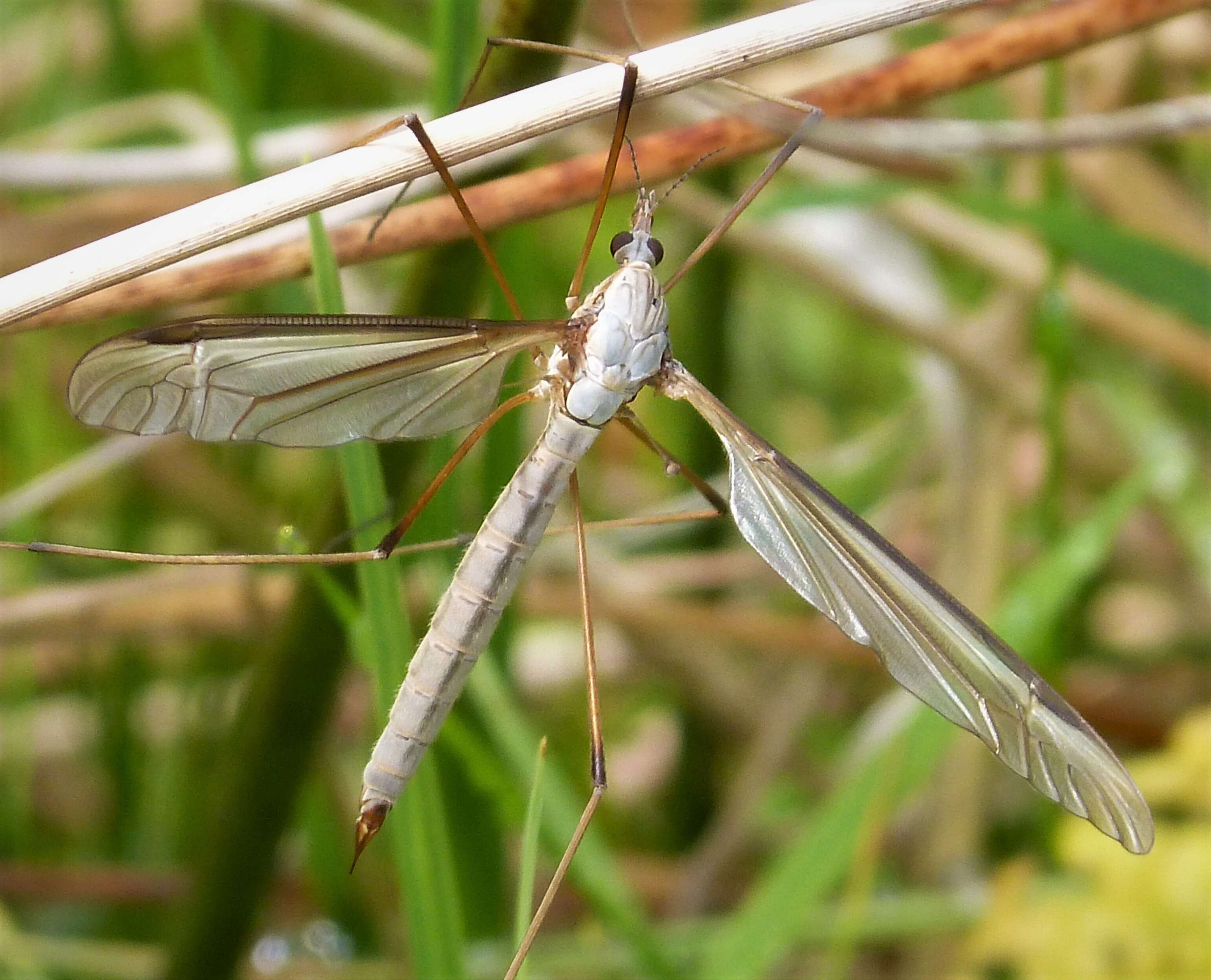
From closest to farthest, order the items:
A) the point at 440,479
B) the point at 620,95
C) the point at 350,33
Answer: the point at 620,95 → the point at 440,479 → the point at 350,33

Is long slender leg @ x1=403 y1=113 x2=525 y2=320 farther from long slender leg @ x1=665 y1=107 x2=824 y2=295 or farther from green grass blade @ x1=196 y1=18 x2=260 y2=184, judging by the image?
green grass blade @ x1=196 y1=18 x2=260 y2=184

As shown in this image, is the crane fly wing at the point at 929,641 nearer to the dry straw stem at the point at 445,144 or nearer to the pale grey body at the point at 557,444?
the pale grey body at the point at 557,444

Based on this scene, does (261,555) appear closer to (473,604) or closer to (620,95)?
(473,604)

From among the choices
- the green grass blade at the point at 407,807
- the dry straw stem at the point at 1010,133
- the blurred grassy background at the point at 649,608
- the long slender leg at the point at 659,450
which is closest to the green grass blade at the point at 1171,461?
the blurred grassy background at the point at 649,608

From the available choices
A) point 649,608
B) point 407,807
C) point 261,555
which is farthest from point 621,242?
point 649,608

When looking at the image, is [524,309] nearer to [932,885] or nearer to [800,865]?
[800,865]

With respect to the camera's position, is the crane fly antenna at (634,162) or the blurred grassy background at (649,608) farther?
the blurred grassy background at (649,608)
